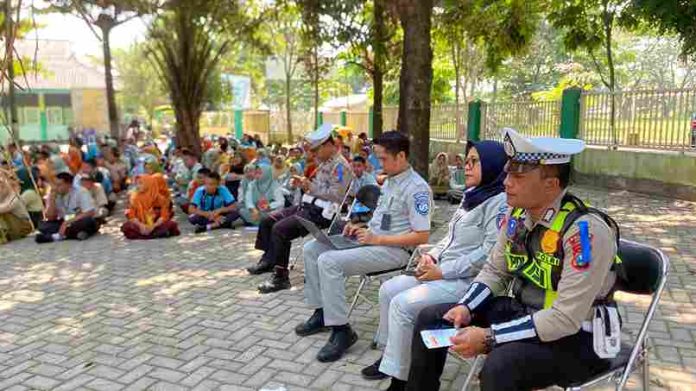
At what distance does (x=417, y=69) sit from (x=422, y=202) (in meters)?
4.09

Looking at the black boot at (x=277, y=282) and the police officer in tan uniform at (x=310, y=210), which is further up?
the police officer in tan uniform at (x=310, y=210)

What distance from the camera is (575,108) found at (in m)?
11.7

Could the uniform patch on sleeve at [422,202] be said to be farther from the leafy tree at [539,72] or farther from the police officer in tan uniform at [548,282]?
the leafy tree at [539,72]

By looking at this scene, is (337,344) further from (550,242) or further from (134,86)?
(134,86)

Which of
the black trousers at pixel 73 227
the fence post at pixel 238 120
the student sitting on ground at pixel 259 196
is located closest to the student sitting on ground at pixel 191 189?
the student sitting on ground at pixel 259 196

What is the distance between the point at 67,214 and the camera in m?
8.80

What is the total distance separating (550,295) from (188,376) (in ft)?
7.62

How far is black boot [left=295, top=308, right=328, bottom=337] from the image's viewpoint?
4.32 metres

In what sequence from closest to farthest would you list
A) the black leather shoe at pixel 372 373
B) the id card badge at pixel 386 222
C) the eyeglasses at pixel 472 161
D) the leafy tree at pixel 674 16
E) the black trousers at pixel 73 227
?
the eyeglasses at pixel 472 161 → the black leather shoe at pixel 372 373 → the id card badge at pixel 386 222 → the black trousers at pixel 73 227 → the leafy tree at pixel 674 16

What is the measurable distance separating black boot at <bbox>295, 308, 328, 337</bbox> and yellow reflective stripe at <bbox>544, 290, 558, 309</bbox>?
2.17 m

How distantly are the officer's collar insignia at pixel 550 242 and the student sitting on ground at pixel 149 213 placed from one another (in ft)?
22.4

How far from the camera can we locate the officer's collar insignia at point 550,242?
239cm

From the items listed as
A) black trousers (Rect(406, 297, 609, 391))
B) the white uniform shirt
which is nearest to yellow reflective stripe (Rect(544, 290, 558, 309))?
black trousers (Rect(406, 297, 609, 391))

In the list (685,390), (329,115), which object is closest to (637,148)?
(685,390)
